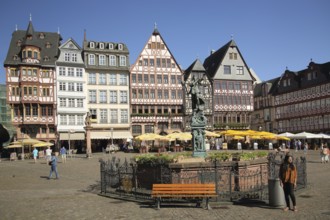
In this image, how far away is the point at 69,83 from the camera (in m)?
52.9

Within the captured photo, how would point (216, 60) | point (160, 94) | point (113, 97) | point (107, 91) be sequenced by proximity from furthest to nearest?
point (216, 60) → point (160, 94) → point (113, 97) → point (107, 91)

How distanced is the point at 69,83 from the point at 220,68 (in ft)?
75.2

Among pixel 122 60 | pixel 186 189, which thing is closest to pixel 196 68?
pixel 122 60

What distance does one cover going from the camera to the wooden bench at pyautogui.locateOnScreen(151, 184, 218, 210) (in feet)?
37.6

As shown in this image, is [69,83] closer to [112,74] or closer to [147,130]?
[112,74]

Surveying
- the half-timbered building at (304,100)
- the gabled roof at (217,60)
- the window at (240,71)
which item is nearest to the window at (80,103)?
the gabled roof at (217,60)

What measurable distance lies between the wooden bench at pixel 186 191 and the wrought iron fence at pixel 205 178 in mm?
840

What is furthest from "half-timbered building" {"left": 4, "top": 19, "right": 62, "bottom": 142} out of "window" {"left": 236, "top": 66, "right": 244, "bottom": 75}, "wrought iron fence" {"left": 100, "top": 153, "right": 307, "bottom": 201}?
"wrought iron fence" {"left": 100, "top": 153, "right": 307, "bottom": 201}

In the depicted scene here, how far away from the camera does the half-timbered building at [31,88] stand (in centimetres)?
4959

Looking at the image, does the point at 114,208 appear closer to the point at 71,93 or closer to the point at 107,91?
the point at 71,93

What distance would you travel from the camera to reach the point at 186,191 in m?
11.5

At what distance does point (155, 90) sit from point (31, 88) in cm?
1691

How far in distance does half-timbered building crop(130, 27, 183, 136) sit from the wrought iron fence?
39.5 m

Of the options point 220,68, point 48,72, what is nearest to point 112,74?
point 48,72
